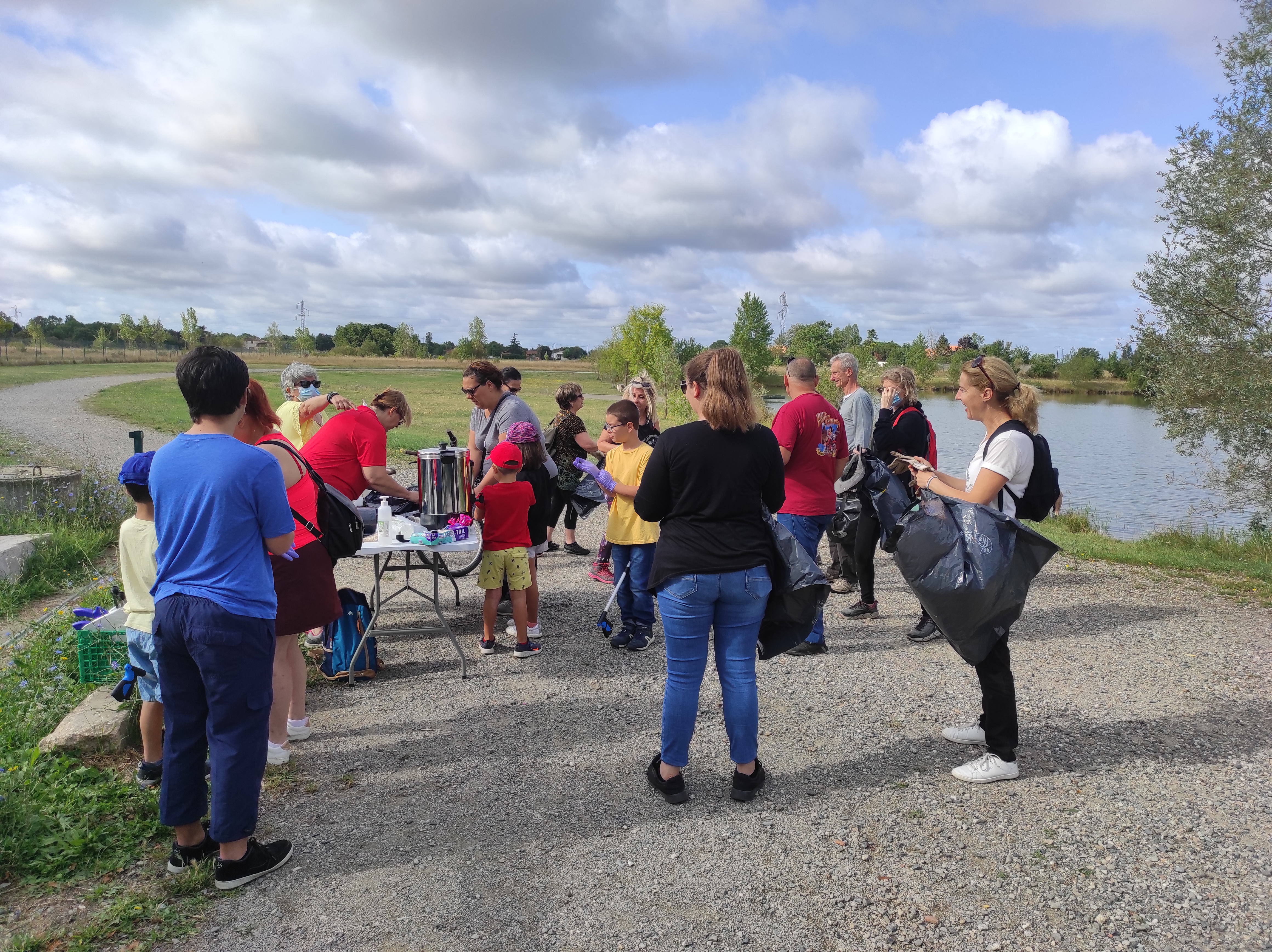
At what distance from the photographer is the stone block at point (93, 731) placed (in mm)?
3652

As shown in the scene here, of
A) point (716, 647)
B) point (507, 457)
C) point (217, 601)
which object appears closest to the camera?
point (217, 601)

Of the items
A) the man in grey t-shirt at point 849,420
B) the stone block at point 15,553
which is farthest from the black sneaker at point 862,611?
the stone block at point 15,553

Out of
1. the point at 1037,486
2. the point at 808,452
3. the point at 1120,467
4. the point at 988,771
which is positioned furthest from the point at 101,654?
the point at 1120,467

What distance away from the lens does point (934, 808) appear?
3385mm

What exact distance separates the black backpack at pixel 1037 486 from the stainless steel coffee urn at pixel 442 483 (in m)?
3.27

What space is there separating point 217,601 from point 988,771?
11.1 ft

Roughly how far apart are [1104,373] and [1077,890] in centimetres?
8653

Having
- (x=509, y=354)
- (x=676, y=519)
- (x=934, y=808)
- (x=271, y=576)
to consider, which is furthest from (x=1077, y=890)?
(x=509, y=354)

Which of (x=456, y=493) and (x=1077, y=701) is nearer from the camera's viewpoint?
(x=1077, y=701)

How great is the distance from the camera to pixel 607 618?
231 inches

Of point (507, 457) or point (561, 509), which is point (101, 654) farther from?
point (561, 509)

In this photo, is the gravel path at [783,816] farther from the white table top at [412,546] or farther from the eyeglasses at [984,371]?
the eyeglasses at [984,371]

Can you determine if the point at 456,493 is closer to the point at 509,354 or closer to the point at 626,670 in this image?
the point at 626,670

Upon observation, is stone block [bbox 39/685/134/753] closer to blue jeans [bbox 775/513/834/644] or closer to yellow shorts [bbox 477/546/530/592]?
yellow shorts [bbox 477/546/530/592]
